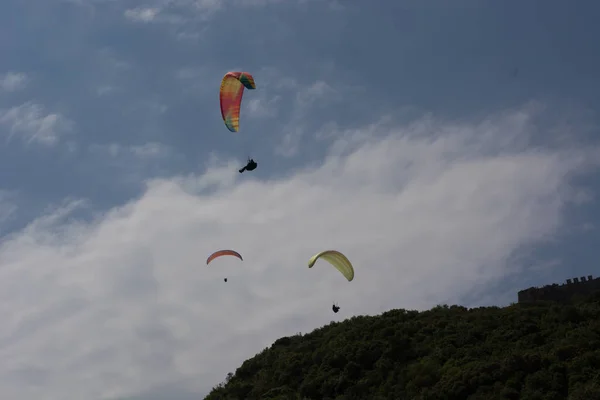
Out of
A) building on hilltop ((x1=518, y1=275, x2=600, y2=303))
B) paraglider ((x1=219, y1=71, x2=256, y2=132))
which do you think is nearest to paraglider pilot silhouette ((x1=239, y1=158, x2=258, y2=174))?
paraglider ((x1=219, y1=71, x2=256, y2=132))

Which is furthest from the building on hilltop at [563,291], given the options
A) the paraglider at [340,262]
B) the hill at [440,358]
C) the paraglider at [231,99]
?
the paraglider at [231,99]

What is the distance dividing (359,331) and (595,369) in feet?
58.8

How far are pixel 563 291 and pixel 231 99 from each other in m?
29.2

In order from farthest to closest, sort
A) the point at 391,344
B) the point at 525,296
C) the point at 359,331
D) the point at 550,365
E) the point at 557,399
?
1. the point at 525,296
2. the point at 359,331
3. the point at 391,344
4. the point at 550,365
5. the point at 557,399

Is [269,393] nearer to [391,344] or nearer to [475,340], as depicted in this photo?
[391,344]

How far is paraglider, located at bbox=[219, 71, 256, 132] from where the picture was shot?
39.0 metres

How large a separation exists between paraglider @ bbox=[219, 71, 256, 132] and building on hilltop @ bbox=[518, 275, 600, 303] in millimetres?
26042

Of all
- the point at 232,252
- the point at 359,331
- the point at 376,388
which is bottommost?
the point at 376,388

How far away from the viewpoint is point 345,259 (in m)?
46.8

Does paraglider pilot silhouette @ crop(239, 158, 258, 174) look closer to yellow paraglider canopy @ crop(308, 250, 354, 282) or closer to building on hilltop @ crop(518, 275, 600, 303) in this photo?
yellow paraglider canopy @ crop(308, 250, 354, 282)

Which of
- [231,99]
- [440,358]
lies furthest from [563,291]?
[231,99]

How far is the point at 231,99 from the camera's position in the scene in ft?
131

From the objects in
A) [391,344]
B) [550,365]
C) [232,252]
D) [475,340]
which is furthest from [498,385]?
[232,252]

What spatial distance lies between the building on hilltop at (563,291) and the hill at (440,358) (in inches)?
87.1
